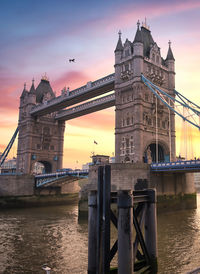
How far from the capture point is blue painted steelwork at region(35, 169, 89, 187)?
45725mm

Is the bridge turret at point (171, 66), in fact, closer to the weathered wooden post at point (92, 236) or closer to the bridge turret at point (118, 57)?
the bridge turret at point (118, 57)

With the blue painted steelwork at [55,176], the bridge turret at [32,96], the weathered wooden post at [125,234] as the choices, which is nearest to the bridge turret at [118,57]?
the blue painted steelwork at [55,176]

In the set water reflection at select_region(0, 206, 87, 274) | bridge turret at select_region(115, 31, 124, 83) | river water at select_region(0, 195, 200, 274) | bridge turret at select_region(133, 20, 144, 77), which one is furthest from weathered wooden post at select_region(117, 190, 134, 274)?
bridge turret at select_region(115, 31, 124, 83)

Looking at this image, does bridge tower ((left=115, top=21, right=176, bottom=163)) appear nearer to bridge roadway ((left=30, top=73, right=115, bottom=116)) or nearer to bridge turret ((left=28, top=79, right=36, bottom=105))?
bridge roadway ((left=30, top=73, right=115, bottom=116))

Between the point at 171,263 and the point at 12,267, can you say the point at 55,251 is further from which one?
the point at 171,263

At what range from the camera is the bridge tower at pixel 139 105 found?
1660 inches

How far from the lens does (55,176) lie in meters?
51.6

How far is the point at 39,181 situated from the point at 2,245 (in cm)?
3509

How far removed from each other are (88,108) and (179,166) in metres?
29.0

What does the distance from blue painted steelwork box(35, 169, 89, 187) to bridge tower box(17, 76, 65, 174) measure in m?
11.5

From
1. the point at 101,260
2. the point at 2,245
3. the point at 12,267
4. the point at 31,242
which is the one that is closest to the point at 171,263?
the point at 101,260

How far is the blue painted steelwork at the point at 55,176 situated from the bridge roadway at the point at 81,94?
16.8m

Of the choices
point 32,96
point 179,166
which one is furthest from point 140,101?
point 32,96

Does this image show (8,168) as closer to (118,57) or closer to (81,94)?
(81,94)
